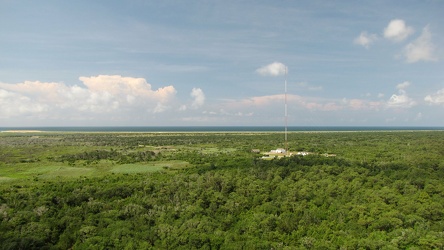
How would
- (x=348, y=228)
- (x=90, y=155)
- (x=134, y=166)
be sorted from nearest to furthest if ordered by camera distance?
1. (x=348, y=228)
2. (x=134, y=166)
3. (x=90, y=155)

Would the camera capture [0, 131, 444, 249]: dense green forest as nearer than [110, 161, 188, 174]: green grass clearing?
Yes

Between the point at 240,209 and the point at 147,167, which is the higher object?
the point at 147,167

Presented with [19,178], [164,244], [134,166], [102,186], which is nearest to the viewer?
[164,244]

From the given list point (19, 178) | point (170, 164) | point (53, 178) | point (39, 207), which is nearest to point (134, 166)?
point (170, 164)

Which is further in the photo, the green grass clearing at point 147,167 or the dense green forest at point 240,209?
the green grass clearing at point 147,167

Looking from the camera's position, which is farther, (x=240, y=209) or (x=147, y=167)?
(x=147, y=167)

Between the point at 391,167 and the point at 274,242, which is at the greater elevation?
the point at 391,167

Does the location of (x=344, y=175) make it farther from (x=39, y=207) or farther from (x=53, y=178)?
(x=53, y=178)

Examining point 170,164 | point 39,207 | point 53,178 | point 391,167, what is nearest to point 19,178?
point 53,178

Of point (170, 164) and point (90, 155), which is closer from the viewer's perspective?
point (170, 164)
